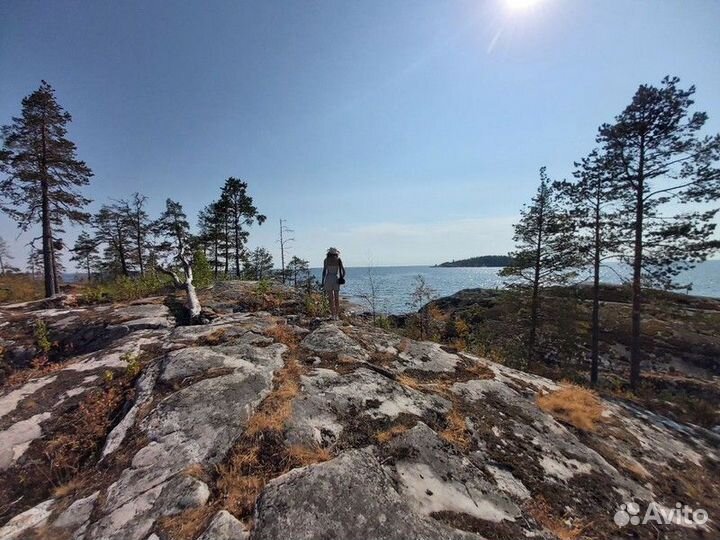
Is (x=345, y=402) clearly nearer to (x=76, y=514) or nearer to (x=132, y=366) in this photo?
(x=76, y=514)

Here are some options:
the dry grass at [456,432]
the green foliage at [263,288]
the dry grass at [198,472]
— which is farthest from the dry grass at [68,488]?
the green foliage at [263,288]

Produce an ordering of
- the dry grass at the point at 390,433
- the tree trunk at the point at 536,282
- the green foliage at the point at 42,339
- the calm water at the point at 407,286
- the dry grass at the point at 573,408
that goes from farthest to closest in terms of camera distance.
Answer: the calm water at the point at 407,286 < the tree trunk at the point at 536,282 < the green foliage at the point at 42,339 < the dry grass at the point at 573,408 < the dry grass at the point at 390,433

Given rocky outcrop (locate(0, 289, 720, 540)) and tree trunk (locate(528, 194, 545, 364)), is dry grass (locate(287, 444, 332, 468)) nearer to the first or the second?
rocky outcrop (locate(0, 289, 720, 540))

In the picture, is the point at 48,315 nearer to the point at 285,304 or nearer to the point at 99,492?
the point at 285,304

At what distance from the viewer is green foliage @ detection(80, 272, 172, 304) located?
11008 mm

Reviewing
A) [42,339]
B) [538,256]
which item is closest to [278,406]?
[42,339]

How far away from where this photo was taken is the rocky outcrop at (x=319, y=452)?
8.37 ft

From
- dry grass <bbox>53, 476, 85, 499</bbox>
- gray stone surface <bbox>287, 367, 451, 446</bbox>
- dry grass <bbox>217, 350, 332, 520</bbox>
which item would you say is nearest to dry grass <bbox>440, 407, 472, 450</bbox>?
gray stone surface <bbox>287, 367, 451, 446</bbox>

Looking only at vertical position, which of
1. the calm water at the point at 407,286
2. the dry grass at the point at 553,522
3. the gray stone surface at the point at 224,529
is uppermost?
the gray stone surface at the point at 224,529

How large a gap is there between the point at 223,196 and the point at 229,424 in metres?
27.2

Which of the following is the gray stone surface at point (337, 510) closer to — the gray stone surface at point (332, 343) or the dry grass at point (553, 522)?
the dry grass at point (553, 522)

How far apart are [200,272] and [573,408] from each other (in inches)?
561

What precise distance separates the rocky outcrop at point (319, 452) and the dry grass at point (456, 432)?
21 millimetres

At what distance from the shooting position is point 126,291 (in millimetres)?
11258
